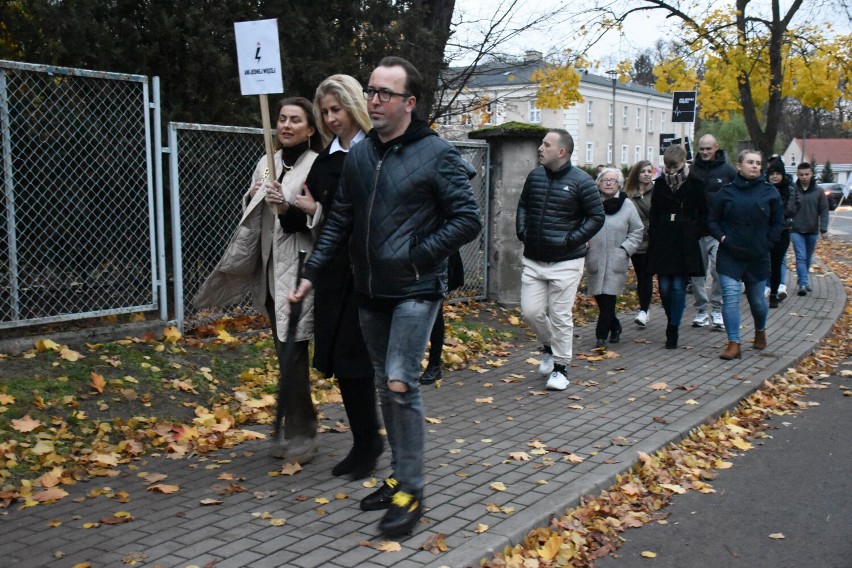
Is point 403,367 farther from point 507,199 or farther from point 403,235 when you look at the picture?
point 507,199

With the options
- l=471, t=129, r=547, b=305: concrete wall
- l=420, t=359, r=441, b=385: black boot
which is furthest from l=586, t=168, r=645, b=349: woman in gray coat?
l=420, t=359, r=441, b=385: black boot

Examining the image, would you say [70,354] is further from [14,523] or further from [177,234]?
[14,523]

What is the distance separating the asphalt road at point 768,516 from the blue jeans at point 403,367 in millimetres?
1038

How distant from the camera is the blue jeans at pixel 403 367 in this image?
14.2 ft

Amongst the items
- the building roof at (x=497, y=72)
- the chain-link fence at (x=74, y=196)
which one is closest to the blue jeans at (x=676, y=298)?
the building roof at (x=497, y=72)

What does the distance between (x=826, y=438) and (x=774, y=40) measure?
15307 millimetres

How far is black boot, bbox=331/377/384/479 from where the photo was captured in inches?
197

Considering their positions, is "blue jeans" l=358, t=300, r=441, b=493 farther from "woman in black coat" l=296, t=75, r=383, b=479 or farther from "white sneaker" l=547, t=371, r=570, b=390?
"white sneaker" l=547, t=371, r=570, b=390

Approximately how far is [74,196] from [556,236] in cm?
396

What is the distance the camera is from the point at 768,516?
5039 mm

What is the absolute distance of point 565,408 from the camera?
705 cm

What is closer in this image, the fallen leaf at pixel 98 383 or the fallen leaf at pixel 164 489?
the fallen leaf at pixel 164 489

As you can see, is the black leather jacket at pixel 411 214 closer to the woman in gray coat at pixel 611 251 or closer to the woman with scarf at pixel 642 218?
the woman in gray coat at pixel 611 251

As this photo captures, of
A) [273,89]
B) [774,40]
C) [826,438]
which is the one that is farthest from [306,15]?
[774,40]
